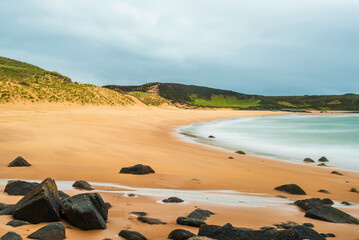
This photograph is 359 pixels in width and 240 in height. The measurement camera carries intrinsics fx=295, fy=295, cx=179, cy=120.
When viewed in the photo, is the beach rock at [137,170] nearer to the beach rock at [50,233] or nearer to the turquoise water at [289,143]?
the beach rock at [50,233]

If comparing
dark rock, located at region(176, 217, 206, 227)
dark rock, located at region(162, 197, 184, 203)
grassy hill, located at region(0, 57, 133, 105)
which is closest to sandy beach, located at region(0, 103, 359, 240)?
dark rock, located at region(176, 217, 206, 227)

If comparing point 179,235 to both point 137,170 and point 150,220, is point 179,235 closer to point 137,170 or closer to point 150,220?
point 150,220

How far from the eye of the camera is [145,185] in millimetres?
7133

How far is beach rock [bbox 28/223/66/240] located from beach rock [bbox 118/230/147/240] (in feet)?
2.16

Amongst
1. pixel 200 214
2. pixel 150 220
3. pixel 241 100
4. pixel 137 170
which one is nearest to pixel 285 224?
pixel 200 214

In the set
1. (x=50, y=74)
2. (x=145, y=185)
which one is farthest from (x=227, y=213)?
(x=50, y=74)

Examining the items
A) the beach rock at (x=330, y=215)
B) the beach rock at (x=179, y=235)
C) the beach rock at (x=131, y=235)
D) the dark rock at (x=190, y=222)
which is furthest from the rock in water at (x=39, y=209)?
the beach rock at (x=330, y=215)

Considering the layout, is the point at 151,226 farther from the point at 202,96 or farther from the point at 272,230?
the point at 202,96

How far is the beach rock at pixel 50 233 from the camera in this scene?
3158mm

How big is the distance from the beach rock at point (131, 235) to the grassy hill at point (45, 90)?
39867 millimetres

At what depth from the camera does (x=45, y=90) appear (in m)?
46.8

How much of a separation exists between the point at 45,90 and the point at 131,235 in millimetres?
48401

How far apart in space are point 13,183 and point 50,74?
201ft

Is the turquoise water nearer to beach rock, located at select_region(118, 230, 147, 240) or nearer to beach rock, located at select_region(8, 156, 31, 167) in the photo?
beach rock, located at select_region(8, 156, 31, 167)
